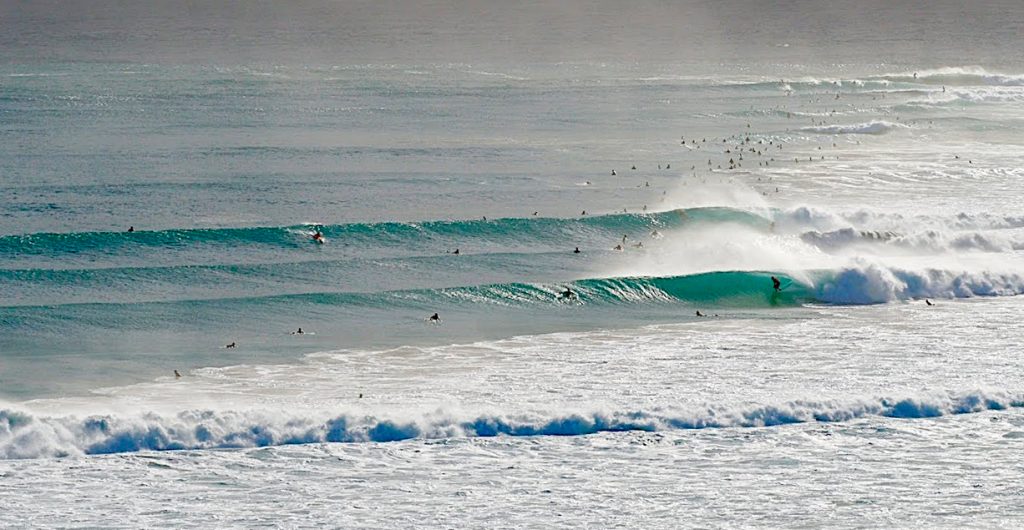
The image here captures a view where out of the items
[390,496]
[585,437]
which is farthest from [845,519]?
[390,496]

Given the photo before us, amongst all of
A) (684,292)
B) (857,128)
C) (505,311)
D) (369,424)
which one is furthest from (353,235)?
(857,128)

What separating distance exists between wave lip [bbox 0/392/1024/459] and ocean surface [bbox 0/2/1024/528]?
0.06 m

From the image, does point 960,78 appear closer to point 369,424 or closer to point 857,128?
point 857,128

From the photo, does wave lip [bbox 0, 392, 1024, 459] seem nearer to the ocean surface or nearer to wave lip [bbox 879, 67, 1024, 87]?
the ocean surface

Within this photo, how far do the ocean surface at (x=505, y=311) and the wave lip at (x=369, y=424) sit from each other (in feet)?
0.19

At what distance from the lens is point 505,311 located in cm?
2759

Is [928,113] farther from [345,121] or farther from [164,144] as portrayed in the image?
[164,144]

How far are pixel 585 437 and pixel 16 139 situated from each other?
30.9 m

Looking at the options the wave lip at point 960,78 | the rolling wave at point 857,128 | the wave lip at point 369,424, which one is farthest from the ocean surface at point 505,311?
the wave lip at point 960,78

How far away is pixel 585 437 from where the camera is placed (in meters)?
20.1

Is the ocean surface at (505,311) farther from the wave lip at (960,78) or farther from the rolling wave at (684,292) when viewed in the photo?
the wave lip at (960,78)

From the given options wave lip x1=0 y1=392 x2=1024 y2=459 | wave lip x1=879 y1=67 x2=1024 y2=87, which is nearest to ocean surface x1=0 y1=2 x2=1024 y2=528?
wave lip x1=0 y1=392 x2=1024 y2=459

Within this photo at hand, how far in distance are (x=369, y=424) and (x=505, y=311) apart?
7.78 meters

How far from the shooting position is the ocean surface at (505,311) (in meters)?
18.2
